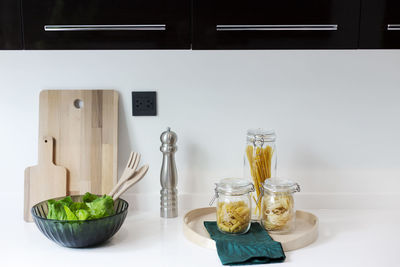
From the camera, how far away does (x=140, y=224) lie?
5.43ft

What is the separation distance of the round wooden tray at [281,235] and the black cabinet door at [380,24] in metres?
0.60

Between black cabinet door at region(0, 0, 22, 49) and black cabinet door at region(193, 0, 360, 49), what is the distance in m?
0.51

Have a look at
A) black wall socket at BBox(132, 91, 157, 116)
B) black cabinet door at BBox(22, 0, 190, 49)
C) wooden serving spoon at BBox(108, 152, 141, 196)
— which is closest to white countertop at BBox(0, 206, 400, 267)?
wooden serving spoon at BBox(108, 152, 141, 196)

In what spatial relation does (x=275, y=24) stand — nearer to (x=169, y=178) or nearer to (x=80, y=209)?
(x=169, y=178)

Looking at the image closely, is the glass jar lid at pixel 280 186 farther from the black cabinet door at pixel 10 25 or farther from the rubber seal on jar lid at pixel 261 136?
the black cabinet door at pixel 10 25

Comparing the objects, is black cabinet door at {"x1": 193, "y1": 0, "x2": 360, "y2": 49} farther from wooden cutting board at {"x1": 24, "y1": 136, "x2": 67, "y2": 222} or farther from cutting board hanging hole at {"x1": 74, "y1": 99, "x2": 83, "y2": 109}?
wooden cutting board at {"x1": 24, "y1": 136, "x2": 67, "y2": 222}

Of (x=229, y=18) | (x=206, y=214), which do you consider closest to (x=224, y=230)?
(x=206, y=214)

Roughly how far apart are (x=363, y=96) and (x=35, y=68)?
1216 millimetres

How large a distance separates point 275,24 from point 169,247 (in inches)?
28.8

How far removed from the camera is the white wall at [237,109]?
5.76 feet

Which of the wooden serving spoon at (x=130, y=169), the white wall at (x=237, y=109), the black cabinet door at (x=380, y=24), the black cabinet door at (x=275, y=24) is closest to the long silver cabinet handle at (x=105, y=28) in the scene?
the black cabinet door at (x=275, y=24)

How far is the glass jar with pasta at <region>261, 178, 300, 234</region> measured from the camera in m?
1.51

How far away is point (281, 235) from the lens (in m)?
1.51

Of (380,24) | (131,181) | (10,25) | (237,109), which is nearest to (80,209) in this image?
(131,181)
